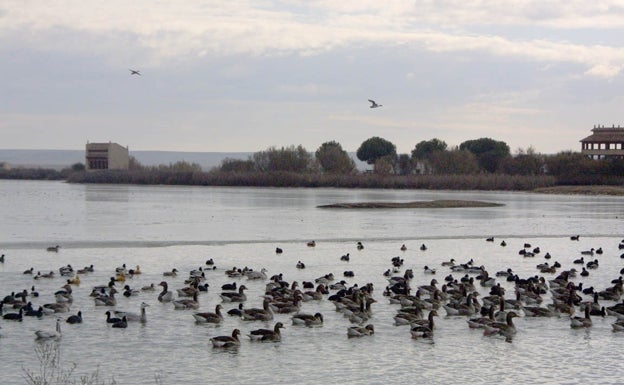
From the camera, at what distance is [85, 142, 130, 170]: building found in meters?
147

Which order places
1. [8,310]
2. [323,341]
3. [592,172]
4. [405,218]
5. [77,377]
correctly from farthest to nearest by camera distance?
1. [592,172]
2. [405,218]
3. [8,310]
4. [323,341]
5. [77,377]

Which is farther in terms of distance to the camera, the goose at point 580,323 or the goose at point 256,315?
the goose at point 256,315

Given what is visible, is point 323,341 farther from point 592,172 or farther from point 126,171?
point 126,171

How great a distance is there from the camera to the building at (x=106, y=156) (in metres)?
147

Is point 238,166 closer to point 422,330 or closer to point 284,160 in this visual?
point 284,160

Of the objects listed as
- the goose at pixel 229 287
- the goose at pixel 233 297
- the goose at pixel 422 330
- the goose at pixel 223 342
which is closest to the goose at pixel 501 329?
the goose at pixel 422 330

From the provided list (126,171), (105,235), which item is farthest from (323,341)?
(126,171)

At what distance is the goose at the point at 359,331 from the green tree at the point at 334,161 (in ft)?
375

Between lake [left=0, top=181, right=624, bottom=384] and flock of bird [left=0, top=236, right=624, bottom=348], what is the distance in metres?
0.21

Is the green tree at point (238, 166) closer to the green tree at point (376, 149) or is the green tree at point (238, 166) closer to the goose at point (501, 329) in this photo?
the green tree at point (376, 149)

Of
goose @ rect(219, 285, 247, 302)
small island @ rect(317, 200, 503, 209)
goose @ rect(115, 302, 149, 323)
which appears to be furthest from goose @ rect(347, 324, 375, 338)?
small island @ rect(317, 200, 503, 209)

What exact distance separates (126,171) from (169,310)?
Result: 378 ft

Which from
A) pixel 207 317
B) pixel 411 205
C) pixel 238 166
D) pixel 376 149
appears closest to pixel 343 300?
pixel 207 317

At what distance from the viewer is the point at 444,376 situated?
16.2 m
